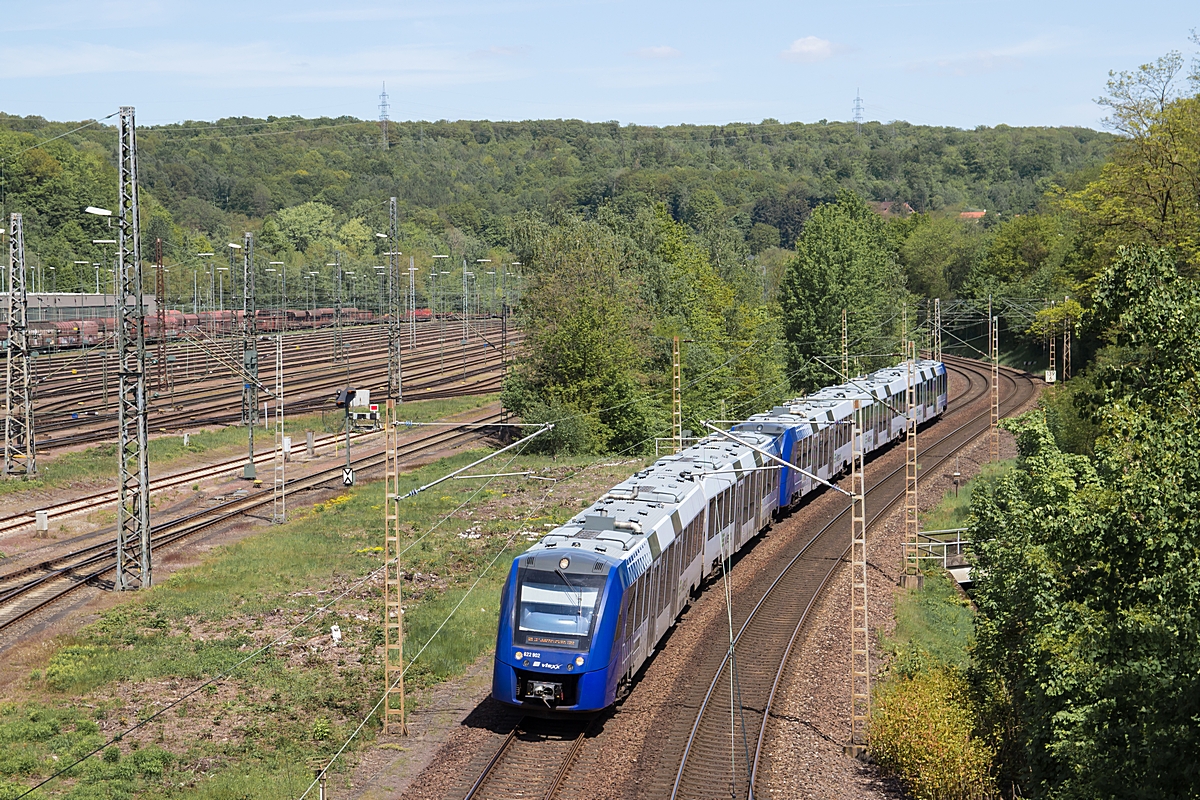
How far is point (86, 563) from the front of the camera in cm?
3753

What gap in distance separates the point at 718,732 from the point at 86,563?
2384 centimetres

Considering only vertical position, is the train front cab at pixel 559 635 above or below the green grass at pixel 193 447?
above

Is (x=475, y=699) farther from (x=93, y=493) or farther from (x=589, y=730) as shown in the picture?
(x=93, y=493)

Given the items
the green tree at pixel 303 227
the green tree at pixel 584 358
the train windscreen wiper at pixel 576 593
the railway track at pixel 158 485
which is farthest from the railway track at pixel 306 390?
the green tree at pixel 303 227

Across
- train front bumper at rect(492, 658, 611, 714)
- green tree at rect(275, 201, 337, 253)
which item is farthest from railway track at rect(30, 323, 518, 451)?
green tree at rect(275, 201, 337, 253)

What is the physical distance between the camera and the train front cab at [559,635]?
72.2 feet

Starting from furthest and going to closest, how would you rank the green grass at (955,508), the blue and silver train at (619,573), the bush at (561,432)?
the bush at (561,432) < the green grass at (955,508) < the blue and silver train at (619,573)

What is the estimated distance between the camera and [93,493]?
168ft

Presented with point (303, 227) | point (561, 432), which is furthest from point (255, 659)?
point (303, 227)

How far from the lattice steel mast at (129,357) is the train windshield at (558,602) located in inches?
576

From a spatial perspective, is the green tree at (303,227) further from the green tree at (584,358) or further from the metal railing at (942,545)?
the metal railing at (942,545)

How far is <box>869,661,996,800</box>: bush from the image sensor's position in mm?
20062

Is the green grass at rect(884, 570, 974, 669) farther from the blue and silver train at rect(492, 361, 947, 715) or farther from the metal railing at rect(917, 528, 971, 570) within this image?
the blue and silver train at rect(492, 361, 947, 715)

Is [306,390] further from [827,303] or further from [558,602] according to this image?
[558,602]
